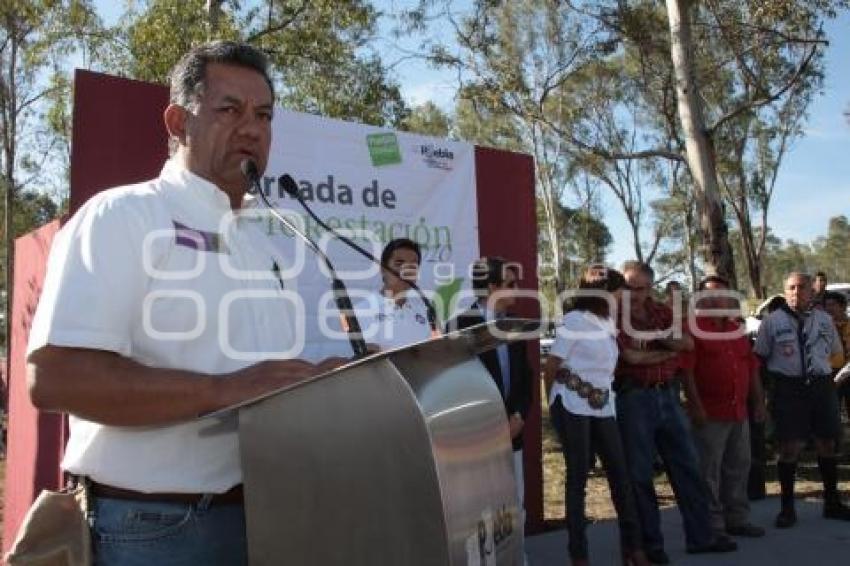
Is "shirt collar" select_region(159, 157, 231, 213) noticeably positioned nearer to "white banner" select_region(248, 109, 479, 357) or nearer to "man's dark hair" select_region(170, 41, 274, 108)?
"man's dark hair" select_region(170, 41, 274, 108)

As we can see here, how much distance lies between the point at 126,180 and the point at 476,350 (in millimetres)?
3500

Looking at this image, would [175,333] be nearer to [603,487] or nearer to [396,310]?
[396,310]

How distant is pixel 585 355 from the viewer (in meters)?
5.14

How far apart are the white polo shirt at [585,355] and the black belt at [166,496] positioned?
12.7 ft

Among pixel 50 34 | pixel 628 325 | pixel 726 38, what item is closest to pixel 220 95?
pixel 628 325

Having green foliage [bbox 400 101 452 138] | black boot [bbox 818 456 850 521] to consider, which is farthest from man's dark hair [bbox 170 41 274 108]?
green foliage [bbox 400 101 452 138]

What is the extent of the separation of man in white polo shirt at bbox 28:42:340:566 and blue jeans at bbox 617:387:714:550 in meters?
4.31

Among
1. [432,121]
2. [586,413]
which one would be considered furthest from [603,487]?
[432,121]

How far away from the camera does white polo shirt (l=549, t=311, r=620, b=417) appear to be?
5105 mm

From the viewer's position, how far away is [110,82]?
4434 millimetres

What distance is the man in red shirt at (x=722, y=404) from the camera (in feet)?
20.2

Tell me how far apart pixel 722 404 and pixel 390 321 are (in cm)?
305

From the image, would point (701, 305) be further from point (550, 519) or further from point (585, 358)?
point (550, 519)

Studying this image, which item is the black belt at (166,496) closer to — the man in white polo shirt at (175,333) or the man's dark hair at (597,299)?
the man in white polo shirt at (175,333)
